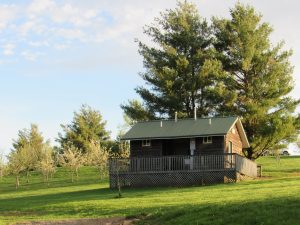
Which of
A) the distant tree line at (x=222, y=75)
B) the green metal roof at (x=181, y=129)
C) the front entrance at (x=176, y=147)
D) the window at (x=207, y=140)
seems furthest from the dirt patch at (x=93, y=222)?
the distant tree line at (x=222, y=75)

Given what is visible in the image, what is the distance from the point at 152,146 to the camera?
4172 centimetres

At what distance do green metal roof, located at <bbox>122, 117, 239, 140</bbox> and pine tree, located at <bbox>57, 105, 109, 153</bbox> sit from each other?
39.2 meters

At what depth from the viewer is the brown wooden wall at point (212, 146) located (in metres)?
40.1

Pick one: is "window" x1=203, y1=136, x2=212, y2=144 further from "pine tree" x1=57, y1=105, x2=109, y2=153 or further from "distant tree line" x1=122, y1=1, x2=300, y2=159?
"pine tree" x1=57, y1=105, x2=109, y2=153

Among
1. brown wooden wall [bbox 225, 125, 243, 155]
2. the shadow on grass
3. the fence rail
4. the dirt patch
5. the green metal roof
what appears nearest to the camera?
the shadow on grass

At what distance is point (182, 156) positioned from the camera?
39.0m

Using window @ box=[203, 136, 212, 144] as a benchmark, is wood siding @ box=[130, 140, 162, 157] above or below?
below

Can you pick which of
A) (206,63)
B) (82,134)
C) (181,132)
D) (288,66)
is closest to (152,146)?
(181,132)

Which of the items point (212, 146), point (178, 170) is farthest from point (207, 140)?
point (178, 170)

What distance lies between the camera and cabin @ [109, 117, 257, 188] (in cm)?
3834

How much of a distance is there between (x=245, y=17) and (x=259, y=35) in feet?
7.69

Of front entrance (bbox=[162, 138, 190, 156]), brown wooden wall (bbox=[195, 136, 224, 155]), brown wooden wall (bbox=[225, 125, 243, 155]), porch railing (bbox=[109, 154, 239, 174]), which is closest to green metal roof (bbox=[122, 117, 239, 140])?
brown wooden wall (bbox=[195, 136, 224, 155])

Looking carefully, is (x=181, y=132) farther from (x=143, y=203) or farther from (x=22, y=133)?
(x=22, y=133)

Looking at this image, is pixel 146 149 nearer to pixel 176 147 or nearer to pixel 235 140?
pixel 176 147
